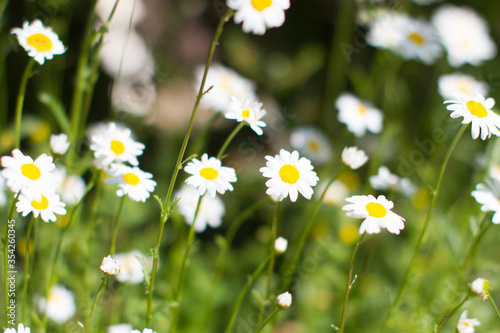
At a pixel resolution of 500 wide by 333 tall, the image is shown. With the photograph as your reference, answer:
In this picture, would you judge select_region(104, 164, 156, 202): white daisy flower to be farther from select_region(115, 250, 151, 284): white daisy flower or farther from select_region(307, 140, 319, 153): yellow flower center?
select_region(307, 140, 319, 153): yellow flower center

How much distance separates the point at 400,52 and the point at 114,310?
149 cm

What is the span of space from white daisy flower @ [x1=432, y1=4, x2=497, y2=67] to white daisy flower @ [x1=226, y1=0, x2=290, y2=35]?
4.73 feet

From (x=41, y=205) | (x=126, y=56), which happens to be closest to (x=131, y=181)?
(x=41, y=205)

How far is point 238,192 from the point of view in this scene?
2.52m

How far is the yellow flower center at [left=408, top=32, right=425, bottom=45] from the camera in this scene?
2.18 meters

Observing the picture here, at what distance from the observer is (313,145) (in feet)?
7.72

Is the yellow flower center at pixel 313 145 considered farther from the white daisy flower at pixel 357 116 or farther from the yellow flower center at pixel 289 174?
the yellow flower center at pixel 289 174

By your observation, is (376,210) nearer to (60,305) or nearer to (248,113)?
(248,113)

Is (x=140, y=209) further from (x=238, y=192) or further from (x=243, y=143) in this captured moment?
(x=243, y=143)

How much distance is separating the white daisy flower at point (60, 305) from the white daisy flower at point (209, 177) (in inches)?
31.4

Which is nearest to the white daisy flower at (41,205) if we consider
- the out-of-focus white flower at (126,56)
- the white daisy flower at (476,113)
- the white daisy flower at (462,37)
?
the white daisy flower at (476,113)

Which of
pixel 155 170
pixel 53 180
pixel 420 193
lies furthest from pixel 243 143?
pixel 53 180

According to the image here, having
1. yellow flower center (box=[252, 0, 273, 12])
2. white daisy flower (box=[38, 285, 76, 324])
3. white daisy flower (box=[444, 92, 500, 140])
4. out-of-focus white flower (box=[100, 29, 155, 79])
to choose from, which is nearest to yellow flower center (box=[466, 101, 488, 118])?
white daisy flower (box=[444, 92, 500, 140])

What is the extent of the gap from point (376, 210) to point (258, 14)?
50 centimetres
